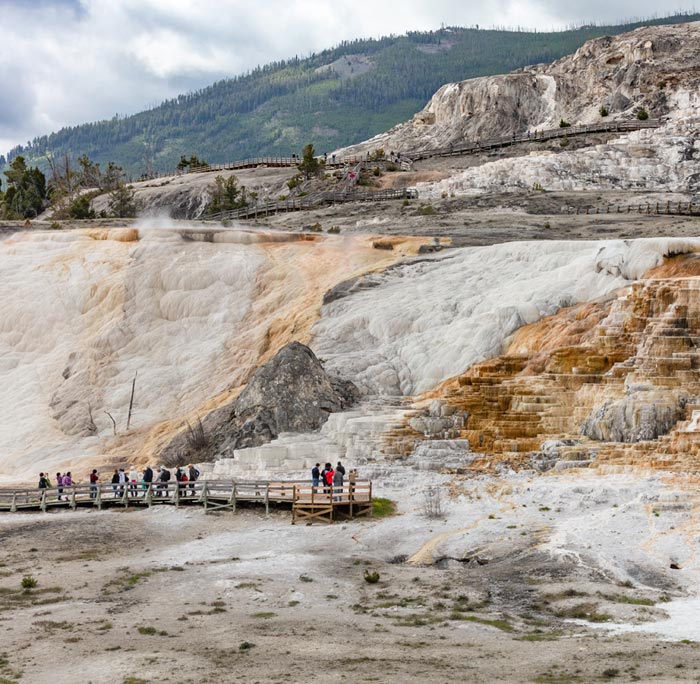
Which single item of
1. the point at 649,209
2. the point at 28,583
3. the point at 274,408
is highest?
the point at 649,209

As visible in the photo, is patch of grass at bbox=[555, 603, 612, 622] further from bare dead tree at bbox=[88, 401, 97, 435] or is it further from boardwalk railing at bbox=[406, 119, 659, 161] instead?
boardwalk railing at bbox=[406, 119, 659, 161]

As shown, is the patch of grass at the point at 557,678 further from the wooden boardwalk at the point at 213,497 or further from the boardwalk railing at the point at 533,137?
the boardwalk railing at the point at 533,137

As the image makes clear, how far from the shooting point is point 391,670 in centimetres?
1598

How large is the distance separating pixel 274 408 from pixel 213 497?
5909 mm

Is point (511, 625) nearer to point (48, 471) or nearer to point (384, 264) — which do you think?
point (48, 471)

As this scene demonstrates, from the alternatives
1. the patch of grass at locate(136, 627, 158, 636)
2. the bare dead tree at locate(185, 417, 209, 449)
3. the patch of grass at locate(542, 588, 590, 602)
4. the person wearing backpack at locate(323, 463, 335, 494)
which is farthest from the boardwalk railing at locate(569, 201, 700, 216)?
the patch of grass at locate(136, 627, 158, 636)

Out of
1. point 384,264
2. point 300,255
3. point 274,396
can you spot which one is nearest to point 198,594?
point 274,396

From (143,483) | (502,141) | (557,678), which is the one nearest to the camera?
(557,678)

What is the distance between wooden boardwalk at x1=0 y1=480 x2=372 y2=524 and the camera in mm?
28516

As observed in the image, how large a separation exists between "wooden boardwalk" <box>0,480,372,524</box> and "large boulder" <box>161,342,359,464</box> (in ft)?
10.7

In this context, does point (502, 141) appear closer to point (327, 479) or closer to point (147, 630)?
point (327, 479)

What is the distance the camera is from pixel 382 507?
2864 cm

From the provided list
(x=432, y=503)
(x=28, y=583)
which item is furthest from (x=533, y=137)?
(x=28, y=583)

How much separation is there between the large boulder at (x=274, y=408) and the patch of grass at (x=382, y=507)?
6.14 meters
